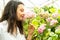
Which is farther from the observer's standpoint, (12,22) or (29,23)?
(29,23)

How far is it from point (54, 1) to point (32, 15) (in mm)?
591

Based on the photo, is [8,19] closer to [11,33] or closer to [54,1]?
[11,33]

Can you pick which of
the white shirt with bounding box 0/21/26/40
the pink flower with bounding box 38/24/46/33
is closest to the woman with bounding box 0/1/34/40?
the white shirt with bounding box 0/21/26/40

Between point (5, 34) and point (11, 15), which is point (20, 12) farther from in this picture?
point (5, 34)

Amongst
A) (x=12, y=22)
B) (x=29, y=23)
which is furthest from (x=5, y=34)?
(x=29, y=23)

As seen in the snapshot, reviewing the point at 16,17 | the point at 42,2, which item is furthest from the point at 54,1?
the point at 16,17

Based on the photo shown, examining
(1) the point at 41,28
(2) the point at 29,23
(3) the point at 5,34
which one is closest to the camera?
(1) the point at 41,28

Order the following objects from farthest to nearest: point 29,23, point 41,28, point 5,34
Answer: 1. point 29,23
2. point 5,34
3. point 41,28

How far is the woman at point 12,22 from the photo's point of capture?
156cm

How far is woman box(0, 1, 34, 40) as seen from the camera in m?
1.56

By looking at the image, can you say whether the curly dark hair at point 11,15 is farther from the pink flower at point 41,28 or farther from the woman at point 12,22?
the pink flower at point 41,28

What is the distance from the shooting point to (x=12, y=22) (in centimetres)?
160

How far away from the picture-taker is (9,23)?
62.3 inches

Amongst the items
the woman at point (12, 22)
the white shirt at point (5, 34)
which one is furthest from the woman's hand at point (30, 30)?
the white shirt at point (5, 34)
